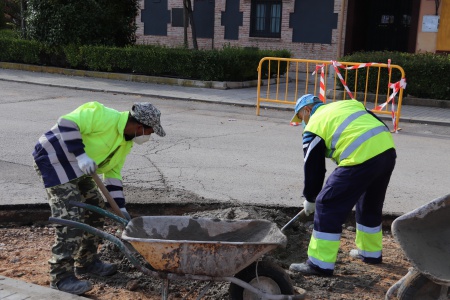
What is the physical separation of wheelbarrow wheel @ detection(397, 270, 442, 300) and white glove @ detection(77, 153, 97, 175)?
7.28ft

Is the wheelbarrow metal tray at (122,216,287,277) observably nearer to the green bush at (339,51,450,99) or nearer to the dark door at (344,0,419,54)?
the green bush at (339,51,450,99)

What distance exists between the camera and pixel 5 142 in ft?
30.6

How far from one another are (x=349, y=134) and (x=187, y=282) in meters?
1.66

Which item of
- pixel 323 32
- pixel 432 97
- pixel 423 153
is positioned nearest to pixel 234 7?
pixel 323 32

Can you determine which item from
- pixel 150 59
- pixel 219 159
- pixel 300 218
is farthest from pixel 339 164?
pixel 150 59

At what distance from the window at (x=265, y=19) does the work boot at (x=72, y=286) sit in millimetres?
18721

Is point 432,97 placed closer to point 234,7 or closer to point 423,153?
point 423,153

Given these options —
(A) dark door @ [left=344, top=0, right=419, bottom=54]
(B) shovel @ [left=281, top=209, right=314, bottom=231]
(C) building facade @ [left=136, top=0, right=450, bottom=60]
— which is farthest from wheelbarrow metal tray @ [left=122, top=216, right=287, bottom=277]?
(A) dark door @ [left=344, top=0, right=419, bottom=54]

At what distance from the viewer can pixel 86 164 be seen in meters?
4.21

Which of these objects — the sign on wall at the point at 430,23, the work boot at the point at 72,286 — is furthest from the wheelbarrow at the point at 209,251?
the sign on wall at the point at 430,23

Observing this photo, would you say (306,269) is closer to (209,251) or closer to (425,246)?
(425,246)

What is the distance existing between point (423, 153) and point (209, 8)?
592 inches

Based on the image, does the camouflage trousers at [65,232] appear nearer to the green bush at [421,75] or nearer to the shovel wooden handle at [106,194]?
the shovel wooden handle at [106,194]

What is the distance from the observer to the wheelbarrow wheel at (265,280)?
13.4 ft
